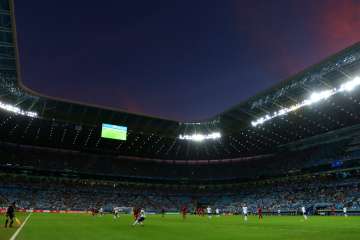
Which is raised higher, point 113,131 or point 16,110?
point 16,110

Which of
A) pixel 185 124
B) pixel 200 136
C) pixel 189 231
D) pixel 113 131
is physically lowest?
pixel 189 231

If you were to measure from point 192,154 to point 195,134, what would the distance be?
15494 mm

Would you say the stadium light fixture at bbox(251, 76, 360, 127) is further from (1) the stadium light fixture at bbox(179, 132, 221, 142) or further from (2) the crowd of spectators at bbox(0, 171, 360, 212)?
(2) the crowd of spectators at bbox(0, 171, 360, 212)

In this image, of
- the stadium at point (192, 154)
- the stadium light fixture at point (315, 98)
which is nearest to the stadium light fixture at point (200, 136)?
the stadium at point (192, 154)

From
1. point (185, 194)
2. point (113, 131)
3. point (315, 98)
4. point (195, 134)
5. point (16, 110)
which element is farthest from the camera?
point (185, 194)

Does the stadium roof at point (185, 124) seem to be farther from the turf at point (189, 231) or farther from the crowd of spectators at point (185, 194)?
the turf at point (189, 231)

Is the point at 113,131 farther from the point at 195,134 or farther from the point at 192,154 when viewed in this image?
the point at 192,154

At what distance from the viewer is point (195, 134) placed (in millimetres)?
84750

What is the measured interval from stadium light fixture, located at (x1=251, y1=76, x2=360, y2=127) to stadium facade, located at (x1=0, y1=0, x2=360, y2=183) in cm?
18

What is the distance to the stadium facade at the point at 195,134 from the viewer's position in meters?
53.7

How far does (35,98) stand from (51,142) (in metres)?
27.8

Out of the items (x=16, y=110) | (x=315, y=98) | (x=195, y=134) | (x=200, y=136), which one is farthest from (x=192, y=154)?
(x=16, y=110)

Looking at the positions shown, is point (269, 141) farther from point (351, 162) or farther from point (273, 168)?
point (351, 162)

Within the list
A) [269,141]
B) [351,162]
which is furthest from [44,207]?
[351,162]
